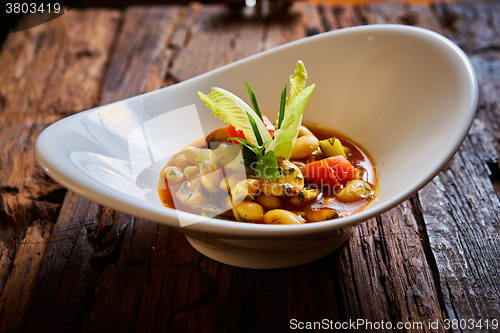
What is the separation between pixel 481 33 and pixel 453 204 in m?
1.04

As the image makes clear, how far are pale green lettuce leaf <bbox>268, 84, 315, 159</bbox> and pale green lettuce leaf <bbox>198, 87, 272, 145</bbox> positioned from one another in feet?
0.10

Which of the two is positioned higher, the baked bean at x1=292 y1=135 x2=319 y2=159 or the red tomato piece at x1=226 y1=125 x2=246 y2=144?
the red tomato piece at x1=226 y1=125 x2=246 y2=144

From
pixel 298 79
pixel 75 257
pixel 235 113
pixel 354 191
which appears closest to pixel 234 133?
pixel 235 113

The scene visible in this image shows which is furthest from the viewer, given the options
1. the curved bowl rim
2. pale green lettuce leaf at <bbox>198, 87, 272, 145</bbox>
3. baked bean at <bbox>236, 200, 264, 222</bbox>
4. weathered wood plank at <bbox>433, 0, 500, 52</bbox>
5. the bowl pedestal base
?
weathered wood plank at <bbox>433, 0, 500, 52</bbox>

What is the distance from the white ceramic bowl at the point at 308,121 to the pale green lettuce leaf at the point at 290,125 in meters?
0.23

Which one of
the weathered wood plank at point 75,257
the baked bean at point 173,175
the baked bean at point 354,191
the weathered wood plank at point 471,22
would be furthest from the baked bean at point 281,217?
the weathered wood plank at point 471,22

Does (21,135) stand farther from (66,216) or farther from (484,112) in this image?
(484,112)

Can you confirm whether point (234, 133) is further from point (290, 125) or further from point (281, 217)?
point (281, 217)

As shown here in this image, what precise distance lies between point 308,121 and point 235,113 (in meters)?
0.33

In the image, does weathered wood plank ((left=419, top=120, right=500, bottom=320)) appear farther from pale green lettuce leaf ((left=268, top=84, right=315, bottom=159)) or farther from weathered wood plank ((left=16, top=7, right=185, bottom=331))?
weathered wood plank ((left=16, top=7, right=185, bottom=331))

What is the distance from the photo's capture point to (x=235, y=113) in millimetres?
1130

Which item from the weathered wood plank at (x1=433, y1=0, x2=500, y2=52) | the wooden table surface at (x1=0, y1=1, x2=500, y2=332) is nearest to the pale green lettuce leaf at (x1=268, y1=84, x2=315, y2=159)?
the wooden table surface at (x1=0, y1=1, x2=500, y2=332)

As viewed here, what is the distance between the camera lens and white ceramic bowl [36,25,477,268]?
0.86 metres

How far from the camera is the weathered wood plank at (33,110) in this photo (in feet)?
3.58
